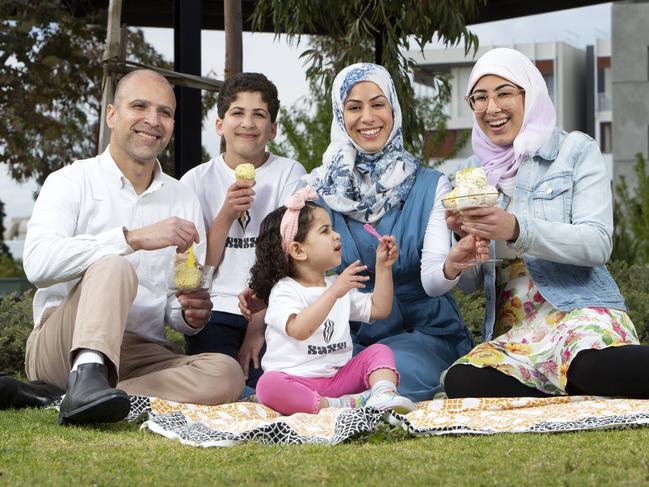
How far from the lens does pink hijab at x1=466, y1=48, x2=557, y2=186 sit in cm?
416

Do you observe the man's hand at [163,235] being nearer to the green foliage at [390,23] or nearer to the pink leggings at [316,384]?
the pink leggings at [316,384]

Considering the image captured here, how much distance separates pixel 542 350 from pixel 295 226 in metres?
1.10

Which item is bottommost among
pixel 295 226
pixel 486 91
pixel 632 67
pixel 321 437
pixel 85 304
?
pixel 321 437

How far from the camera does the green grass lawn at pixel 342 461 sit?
280 centimetres

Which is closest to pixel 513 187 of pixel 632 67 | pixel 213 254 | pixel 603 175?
pixel 603 175

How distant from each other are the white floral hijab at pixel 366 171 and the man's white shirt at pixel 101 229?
0.64m

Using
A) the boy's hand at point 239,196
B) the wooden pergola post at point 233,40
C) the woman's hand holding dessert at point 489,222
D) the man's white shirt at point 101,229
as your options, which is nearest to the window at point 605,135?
the wooden pergola post at point 233,40

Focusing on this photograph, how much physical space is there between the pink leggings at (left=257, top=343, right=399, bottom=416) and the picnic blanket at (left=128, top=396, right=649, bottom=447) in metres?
0.12

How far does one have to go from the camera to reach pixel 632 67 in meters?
22.1

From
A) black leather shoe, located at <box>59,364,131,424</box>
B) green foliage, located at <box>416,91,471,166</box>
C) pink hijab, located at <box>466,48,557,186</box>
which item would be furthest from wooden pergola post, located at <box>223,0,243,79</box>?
green foliage, located at <box>416,91,471,166</box>

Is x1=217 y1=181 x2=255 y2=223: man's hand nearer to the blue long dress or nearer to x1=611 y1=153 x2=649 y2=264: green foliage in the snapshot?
the blue long dress

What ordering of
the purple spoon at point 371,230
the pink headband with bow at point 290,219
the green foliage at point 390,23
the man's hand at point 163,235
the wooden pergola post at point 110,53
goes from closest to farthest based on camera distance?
the man's hand at point 163,235 < the pink headband with bow at point 290,219 < the purple spoon at point 371,230 < the wooden pergola post at point 110,53 < the green foliage at point 390,23

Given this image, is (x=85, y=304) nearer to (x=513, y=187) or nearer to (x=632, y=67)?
(x=513, y=187)

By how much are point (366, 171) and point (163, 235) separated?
3.49 feet
